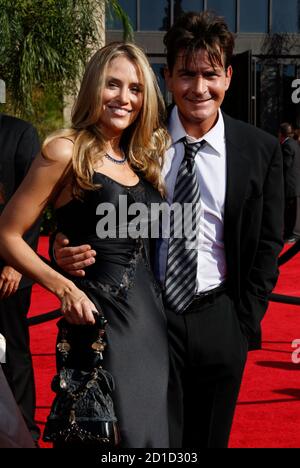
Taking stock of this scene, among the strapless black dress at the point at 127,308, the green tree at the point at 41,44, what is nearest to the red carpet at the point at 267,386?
the strapless black dress at the point at 127,308

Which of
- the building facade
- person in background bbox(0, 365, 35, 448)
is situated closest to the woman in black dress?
person in background bbox(0, 365, 35, 448)

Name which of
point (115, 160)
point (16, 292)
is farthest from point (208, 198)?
point (16, 292)

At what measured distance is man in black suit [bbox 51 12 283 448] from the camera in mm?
2852

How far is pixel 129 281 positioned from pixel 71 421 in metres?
0.46

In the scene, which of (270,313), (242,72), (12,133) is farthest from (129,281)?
(242,72)

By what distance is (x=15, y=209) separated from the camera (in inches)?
107

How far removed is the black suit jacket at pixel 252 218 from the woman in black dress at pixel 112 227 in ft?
1.01

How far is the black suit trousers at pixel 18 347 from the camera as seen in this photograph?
4.39 m

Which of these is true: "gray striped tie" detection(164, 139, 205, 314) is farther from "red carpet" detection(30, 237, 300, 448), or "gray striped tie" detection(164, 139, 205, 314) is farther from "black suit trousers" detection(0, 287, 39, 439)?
"red carpet" detection(30, 237, 300, 448)

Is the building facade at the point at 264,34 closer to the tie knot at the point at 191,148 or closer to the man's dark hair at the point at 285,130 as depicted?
the man's dark hair at the point at 285,130

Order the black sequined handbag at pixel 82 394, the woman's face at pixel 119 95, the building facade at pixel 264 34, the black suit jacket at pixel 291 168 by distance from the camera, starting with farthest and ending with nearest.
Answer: the building facade at pixel 264 34 < the black suit jacket at pixel 291 168 < the woman's face at pixel 119 95 < the black sequined handbag at pixel 82 394

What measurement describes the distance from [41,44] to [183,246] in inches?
446

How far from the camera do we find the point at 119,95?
8.96 ft
